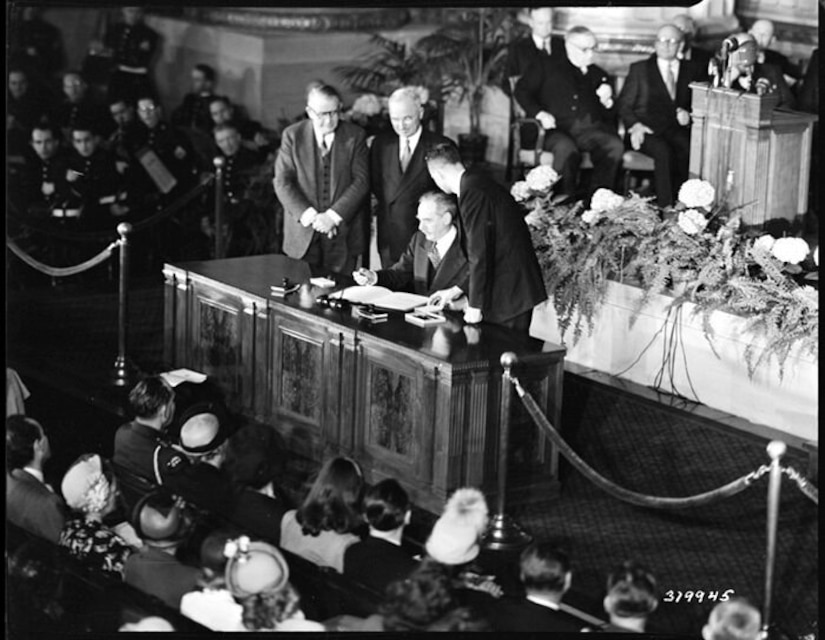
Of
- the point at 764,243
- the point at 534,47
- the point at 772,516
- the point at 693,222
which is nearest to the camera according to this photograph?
the point at 772,516

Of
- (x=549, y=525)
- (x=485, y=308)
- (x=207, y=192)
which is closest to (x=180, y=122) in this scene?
(x=207, y=192)

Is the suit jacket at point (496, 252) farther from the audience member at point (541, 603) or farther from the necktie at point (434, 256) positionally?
the audience member at point (541, 603)

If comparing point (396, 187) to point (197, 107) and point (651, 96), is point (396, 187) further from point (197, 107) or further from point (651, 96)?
point (651, 96)

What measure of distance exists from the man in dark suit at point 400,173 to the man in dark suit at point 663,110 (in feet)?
5.25

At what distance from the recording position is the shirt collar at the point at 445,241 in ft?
33.3

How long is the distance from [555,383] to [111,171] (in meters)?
2.55

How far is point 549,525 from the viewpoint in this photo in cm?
957

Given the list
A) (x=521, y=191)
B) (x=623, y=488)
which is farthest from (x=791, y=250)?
(x=623, y=488)

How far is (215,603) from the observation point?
8.83 m

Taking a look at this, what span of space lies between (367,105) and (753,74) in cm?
221

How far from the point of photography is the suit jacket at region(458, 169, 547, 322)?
9.97 metres

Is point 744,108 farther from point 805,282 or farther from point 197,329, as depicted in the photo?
point 197,329

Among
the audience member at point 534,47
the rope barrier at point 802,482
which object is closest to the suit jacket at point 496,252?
the rope barrier at point 802,482

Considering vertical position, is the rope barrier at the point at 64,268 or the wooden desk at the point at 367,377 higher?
the rope barrier at the point at 64,268
